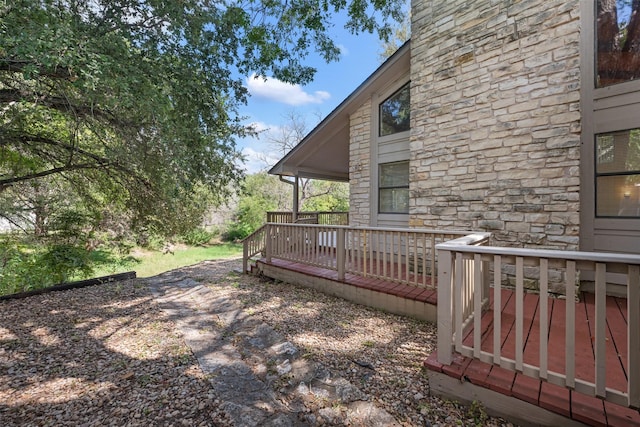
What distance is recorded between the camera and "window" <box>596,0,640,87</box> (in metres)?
4.00

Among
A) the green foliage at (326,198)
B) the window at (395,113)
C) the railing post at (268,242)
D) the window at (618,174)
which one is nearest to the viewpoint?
the window at (618,174)

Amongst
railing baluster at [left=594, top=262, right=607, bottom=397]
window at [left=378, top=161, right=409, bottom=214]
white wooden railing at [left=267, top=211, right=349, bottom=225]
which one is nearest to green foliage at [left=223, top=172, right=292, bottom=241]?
white wooden railing at [left=267, top=211, right=349, bottom=225]

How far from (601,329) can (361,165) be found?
6.16m

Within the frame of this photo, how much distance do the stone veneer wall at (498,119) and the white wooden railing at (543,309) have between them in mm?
2064

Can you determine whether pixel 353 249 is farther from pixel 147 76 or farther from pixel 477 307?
pixel 147 76

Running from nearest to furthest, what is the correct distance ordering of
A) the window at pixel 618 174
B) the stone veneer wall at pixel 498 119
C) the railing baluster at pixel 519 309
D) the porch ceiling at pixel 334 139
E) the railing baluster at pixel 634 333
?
1. the railing baluster at pixel 634 333
2. the railing baluster at pixel 519 309
3. the window at pixel 618 174
4. the stone veneer wall at pixel 498 119
5. the porch ceiling at pixel 334 139

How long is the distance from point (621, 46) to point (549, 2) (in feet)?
3.91

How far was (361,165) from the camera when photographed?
7.55m

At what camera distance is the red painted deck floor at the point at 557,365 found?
188cm

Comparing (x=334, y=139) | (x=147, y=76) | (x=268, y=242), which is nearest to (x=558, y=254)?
(x=147, y=76)

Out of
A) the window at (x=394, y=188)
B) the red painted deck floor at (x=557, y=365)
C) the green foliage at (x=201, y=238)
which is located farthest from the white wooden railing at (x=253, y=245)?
the green foliage at (x=201, y=238)

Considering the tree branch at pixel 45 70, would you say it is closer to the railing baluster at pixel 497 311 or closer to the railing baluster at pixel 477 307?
the railing baluster at pixel 477 307

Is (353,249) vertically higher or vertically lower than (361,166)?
lower

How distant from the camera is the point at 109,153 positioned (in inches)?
193
